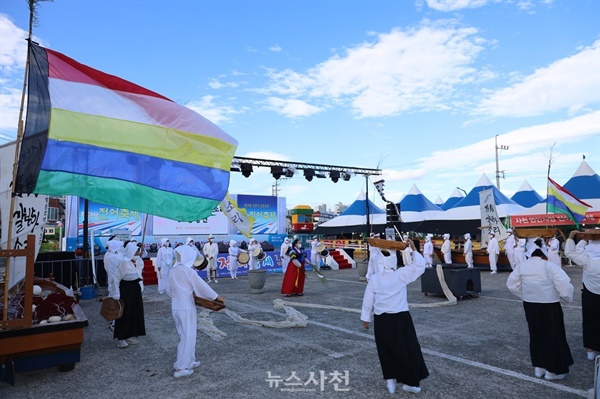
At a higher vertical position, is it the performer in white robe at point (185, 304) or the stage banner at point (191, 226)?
the stage banner at point (191, 226)

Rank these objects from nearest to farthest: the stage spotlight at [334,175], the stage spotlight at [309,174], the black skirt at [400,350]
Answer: the black skirt at [400,350] → the stage spotlight at [309,174] → the stage spotlight at [334,175]

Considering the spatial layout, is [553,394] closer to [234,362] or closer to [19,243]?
[234,362]

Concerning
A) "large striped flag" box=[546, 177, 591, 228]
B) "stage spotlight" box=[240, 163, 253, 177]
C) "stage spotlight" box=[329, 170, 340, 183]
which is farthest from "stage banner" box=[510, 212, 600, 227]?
"stage spotlight" box=[240, 163, 253, 177]

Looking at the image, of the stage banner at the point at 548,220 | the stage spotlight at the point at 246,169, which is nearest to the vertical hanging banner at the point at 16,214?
the stage spotlight at the point at 246,169

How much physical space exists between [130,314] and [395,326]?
4.39m

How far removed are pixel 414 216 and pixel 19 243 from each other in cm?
2722

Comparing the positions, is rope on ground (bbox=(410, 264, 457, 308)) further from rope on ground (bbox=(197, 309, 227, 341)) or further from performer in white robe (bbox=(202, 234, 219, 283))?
performer in white robe (bbox=(202, 234, 219, 283))

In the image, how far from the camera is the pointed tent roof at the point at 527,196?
2950cm

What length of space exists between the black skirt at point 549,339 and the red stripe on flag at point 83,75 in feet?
18.7

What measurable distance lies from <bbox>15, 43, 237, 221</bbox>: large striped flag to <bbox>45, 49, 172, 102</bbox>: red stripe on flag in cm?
1

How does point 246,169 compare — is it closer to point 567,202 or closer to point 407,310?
point 567,202

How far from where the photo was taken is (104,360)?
224 inches

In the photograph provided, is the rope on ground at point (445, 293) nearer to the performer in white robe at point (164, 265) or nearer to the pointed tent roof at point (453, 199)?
the performer in white robe at point (164, 265)

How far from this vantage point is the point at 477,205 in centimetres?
2655
